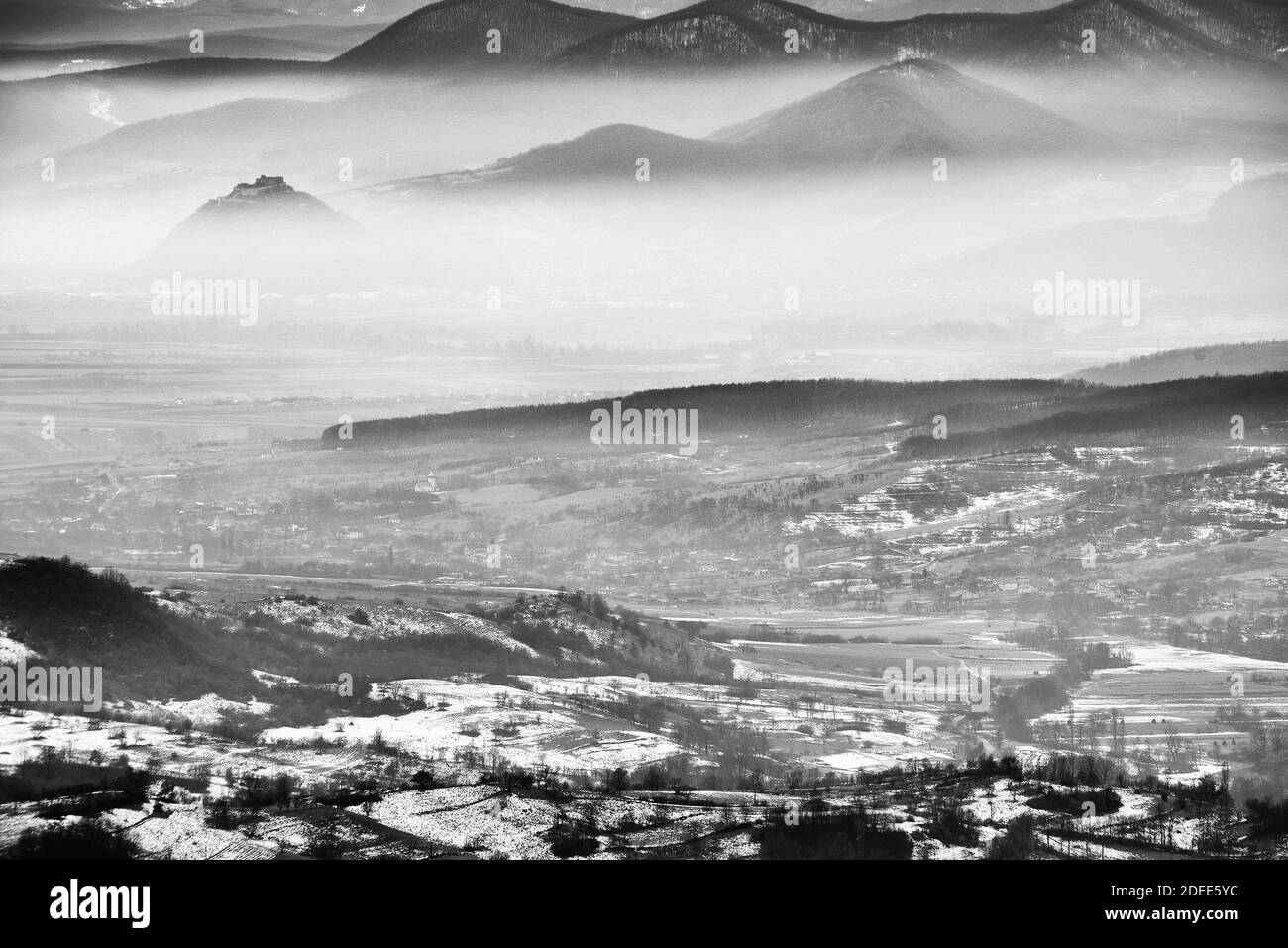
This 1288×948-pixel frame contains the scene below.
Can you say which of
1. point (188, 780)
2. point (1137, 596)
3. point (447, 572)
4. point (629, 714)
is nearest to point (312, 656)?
point (629, 714)

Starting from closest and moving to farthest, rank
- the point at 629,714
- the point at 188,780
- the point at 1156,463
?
the point at 188,780, the point at 629,714, the point at 1156,463

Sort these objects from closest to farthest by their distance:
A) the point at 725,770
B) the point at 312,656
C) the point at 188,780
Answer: the point at 188,780 < the point at 725,770 < the point at 312,656

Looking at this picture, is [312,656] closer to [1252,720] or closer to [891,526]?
[1252,720]

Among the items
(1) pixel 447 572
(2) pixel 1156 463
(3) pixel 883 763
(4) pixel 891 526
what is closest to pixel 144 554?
(1) pixel 447 572

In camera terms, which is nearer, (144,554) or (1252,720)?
(1252,720)
